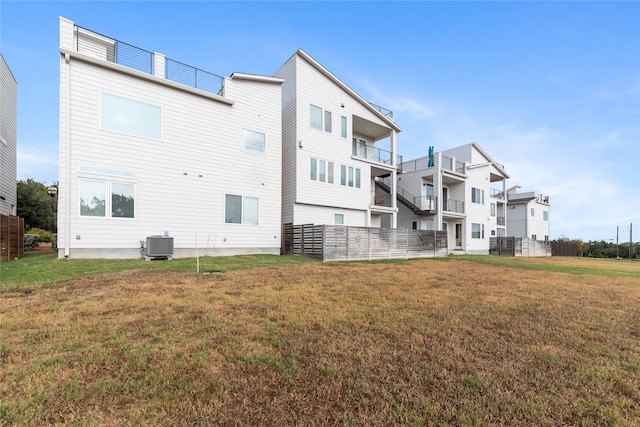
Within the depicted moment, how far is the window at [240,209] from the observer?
45.0 feet

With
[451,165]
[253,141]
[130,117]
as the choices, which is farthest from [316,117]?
[451,165]

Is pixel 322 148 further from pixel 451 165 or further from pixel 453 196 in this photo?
pixel 453 196

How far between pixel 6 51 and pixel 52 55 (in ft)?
30.1

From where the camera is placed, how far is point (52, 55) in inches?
410

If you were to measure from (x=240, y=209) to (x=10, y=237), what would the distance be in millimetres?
9182

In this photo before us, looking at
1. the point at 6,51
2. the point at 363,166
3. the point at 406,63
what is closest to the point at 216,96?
the point at 363,166

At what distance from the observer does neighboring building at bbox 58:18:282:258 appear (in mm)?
10344

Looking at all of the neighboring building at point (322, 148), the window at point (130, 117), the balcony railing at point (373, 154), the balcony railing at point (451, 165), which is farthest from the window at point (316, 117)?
the balcony railing at point (451, 165)

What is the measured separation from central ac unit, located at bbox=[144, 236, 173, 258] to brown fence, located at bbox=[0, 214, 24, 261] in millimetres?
5325

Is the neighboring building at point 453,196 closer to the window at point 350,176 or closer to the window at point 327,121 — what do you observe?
the window at point 350,176

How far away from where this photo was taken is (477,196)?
26984mm

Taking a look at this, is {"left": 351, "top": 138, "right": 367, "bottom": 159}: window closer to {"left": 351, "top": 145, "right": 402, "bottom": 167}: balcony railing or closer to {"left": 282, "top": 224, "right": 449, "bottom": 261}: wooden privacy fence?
{"left": 351, "top": 145, "right": 402, "bottom": 167}: balcony railing

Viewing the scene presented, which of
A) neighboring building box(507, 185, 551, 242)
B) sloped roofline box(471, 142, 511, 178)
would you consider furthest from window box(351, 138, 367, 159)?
neighboring building box(507, 185, 551, 242)

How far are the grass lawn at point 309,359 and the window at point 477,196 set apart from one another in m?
23.1
